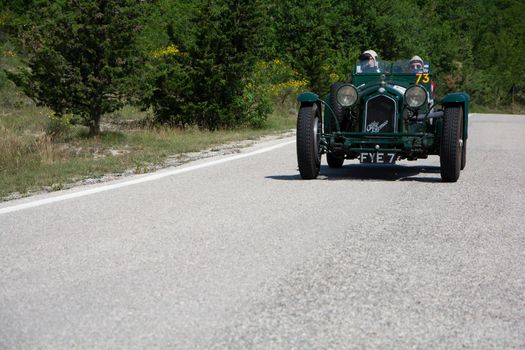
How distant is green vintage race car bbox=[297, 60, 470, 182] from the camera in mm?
9492

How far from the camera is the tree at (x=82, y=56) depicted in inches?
619

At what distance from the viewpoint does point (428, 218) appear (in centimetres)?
666

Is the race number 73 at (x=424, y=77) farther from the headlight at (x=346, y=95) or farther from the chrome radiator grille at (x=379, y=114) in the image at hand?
the headlight at (x=346, y=95)

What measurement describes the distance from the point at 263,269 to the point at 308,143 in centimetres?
498

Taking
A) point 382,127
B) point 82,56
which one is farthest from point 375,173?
point 82,56

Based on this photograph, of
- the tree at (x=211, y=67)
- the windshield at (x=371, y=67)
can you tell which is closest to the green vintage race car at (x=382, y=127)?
the windshield at (x=371, y=67)

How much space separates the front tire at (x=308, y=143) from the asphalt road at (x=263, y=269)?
0.93 metres

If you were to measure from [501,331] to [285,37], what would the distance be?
43199 mm

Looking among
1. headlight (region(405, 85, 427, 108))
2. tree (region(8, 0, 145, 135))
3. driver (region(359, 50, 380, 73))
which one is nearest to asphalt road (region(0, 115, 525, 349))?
headlight (region(405, 85, 427, 108))

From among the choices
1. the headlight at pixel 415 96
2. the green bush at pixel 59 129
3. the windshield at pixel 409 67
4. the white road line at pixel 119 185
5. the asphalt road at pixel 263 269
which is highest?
the windshield at pixel 409 67

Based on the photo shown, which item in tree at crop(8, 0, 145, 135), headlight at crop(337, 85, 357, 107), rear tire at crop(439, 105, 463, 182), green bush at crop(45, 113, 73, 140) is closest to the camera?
rear tire at crop(439, 105, 463, 182)

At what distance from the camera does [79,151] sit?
14000mm

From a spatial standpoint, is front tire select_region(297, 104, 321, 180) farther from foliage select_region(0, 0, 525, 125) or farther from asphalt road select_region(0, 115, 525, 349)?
foliage select_region(0, 0, 525, 125)

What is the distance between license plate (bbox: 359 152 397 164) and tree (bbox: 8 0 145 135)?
768cm
